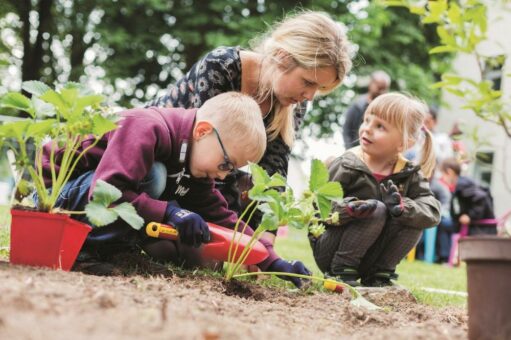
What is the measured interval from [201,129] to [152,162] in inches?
8.8

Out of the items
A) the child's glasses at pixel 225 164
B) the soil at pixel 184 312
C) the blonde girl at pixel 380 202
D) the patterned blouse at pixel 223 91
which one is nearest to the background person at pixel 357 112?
the blonde girl at pixel 380 202

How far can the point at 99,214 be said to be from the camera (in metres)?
1.73

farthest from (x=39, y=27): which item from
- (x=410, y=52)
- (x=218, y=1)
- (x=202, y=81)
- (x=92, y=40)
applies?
(x=202, y=81)

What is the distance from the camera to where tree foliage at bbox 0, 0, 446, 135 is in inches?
456

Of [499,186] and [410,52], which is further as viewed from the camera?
[499,186]

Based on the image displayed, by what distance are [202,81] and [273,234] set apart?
0.81m

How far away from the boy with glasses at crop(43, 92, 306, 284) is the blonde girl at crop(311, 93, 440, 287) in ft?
2.14

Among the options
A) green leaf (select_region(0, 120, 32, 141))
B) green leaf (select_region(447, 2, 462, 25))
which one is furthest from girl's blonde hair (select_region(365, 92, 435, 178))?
green leaf (select_region(0, 120, 32, 141))

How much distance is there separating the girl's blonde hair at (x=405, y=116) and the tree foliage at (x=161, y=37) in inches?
315

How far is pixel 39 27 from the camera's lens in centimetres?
1238

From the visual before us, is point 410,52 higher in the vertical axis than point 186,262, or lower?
higher

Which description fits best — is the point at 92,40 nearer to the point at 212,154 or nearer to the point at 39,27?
the point at 39,27

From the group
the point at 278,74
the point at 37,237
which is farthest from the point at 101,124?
the point at 278,74

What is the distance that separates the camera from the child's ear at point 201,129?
91.0 inches
